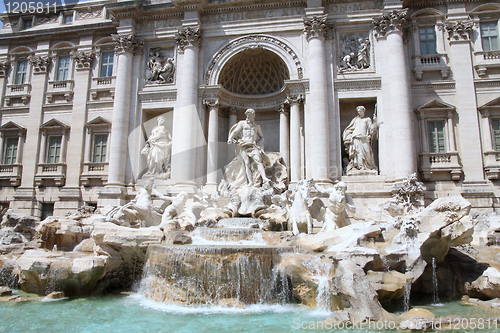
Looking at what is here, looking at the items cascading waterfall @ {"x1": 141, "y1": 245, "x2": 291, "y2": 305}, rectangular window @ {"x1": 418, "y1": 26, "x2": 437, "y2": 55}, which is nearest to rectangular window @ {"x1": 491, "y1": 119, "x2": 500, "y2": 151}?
rectangular window @ {"x1": 418, "y1": 26, "x2": 437, "y2": 55}

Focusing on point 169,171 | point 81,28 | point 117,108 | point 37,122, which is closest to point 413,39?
point 169,171

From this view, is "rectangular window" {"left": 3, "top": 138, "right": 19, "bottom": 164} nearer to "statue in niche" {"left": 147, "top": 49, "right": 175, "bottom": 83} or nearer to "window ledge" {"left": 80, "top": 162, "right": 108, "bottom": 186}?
"window ledge" {"left": 80, "top": 162, "right": 108, "bottom": 186}

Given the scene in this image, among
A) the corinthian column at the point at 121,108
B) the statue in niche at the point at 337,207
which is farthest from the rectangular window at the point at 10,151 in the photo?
the statue in niche at the point at 337,207

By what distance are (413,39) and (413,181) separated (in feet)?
24.2

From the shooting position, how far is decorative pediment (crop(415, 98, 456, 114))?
17109mm

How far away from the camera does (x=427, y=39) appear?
18.2 m

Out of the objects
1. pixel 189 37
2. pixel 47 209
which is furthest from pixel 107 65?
pixel 47 209

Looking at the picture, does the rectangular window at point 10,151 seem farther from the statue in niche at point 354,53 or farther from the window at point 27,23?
the statue in niche at point 354,53

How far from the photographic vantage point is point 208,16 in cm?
1955

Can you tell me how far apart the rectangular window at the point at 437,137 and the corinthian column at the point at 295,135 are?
19.8 feet

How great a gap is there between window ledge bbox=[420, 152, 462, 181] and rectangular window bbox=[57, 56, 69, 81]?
64.9ft

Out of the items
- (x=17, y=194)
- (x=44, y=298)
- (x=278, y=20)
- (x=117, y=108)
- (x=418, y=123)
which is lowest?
(x=44, y=298)

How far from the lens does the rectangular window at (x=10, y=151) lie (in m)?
21.6

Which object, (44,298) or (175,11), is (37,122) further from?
(44,298)
